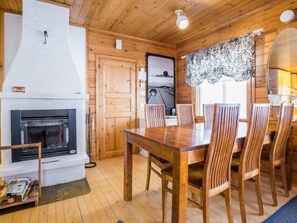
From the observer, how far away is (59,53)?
255cm

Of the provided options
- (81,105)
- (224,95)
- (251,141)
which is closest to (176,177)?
(251,141)

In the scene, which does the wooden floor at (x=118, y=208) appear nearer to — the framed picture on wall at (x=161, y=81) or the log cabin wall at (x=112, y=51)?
the log cabin wall at (x=112, y=51)

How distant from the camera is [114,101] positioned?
12.4ft

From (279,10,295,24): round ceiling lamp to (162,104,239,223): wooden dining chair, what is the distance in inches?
79.1

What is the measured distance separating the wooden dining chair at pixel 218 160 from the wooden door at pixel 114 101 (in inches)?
98.3

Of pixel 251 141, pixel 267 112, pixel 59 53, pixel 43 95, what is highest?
pixel 59 53

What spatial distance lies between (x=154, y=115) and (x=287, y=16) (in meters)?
2.25

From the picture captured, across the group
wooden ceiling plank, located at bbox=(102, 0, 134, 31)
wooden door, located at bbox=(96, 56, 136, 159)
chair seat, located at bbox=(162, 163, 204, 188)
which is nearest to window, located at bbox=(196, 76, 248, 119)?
wooden door, located at bbox=(96, 56, 136, 159)

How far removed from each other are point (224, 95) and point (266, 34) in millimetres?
1215

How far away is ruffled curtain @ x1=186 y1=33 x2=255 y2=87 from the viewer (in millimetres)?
2979

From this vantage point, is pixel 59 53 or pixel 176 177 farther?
pixel 59 53

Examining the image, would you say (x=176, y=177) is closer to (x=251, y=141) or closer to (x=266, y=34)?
(x=251, y=141)

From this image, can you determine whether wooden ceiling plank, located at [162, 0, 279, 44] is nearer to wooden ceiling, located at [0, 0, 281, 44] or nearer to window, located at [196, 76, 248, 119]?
wooden ceiling, located at [0, 0, 281, 44]

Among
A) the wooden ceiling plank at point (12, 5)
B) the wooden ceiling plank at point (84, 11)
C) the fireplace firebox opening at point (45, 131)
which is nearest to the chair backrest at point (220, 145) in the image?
the fireplace firebox opening at point (45, 131)
